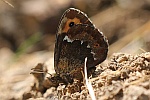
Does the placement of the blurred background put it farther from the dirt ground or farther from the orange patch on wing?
the orange patch on wing

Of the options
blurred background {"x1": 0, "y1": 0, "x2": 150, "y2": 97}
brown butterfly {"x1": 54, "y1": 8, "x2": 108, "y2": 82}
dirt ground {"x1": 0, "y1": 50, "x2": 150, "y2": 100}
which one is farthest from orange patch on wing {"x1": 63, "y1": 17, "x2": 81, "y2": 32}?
blurred background {"x1": 0, "y1": 0, "x2": 150, "y2": 97}

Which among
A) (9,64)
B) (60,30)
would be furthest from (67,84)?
(9,64)

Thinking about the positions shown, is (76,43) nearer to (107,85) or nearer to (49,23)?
(107,85)

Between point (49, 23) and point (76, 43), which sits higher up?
point (49, 23)

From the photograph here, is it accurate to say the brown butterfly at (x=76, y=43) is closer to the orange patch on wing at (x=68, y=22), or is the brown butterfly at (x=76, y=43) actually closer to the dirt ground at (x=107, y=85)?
the orange patch on wing at (x=68, y=22)

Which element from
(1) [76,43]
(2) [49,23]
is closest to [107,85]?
(1) [76,43]

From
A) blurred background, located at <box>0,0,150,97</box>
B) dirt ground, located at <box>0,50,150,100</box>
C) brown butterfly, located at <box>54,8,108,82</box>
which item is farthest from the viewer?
blurred background, located at <box>0,0,150,97</box>

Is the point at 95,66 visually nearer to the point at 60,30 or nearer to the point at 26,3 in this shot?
the point at 60,30
